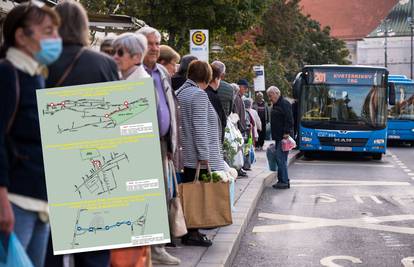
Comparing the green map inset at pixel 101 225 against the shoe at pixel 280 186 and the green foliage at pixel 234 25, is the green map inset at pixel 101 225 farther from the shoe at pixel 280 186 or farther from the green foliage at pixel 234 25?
the green foliage at pixel 234 25

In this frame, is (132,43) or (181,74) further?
(181,74)

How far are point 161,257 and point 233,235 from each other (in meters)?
1.75

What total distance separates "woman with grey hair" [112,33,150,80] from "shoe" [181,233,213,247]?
2644mm

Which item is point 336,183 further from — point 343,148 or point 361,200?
point 343,148

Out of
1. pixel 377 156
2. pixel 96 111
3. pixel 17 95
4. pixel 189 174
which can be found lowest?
pixel 377 156

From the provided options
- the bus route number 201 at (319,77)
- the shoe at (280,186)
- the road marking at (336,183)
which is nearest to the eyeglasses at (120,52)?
the shoe at (280,186)

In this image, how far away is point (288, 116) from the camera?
14.0 metres

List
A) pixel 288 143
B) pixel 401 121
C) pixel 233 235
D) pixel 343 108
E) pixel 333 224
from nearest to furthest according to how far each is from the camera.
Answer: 1. pixel 233 235
2. pixel 333 224
3. pixel 288 143
4. pixel 343 108
5. pixel 401 121

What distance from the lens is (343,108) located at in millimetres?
23734

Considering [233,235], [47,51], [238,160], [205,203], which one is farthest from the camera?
[238,160]

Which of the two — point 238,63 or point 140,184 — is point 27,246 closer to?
point 140,184

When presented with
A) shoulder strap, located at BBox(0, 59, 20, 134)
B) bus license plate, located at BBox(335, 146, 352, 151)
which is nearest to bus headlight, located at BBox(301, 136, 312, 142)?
bus license plate, located at BBox(335, 146, 352, 151)

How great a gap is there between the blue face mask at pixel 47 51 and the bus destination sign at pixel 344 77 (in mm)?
20605

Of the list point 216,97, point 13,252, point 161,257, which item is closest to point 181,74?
point 216,97
